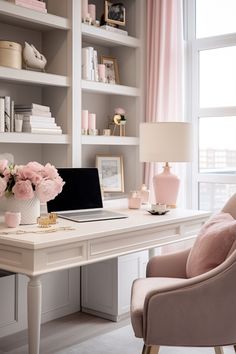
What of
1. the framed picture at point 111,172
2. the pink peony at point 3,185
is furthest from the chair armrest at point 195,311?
the framed picture at point 111,172

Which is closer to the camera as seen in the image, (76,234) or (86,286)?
(76,234)

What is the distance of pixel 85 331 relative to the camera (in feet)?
10.4

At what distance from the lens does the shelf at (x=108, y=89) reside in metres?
3.44

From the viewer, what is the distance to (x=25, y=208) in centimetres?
263

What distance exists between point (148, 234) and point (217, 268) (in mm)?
751

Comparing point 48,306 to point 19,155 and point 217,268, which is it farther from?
point 217,268

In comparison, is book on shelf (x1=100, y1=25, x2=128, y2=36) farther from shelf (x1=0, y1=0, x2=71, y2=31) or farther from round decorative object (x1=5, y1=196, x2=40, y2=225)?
round decorative object (x1=5, y1=196, x2=40, y2=225)

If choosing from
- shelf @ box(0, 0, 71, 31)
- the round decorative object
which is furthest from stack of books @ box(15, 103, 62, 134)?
the round decorative object

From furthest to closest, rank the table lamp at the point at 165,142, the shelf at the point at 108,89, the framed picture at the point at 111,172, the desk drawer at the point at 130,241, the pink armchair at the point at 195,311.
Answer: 1. the framed picture at the point at 111,172
2. the shelf at the point at 108,89
3. the table lamp at the point at 165,142
4. the desk drawer at the point at 130,241
5. the pink armchair at the point at 195,311

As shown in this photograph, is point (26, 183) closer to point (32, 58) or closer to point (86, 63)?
point (32, 58)

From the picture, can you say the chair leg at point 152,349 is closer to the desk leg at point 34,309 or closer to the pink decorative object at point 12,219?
the desk leg at point 34,309

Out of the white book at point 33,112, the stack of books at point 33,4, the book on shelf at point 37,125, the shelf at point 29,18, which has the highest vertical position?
the stack of books at point 33,4

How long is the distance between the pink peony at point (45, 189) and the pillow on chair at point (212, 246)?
78cm

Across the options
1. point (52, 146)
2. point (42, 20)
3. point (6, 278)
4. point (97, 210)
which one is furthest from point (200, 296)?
point (42, 20)
